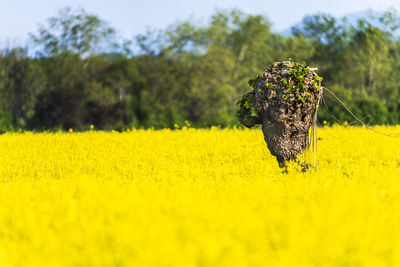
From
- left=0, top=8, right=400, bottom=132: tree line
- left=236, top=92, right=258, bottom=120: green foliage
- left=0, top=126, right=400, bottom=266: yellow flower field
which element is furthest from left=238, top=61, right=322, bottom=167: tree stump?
left=0, top=8, right=400, bottom=132: tree line

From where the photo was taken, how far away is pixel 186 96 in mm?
42781

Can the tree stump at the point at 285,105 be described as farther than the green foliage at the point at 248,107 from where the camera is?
No

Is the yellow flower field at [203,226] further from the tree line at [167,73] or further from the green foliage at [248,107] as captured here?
the tree line at [167,73]

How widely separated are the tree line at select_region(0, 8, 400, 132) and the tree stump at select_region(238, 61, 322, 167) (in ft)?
66.2

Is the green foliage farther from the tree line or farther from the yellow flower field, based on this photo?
the tree line

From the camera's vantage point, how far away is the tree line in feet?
119

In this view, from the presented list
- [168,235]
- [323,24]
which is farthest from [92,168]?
[323,24]

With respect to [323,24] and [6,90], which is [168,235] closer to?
[6,90]

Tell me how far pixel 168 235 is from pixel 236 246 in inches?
24.3

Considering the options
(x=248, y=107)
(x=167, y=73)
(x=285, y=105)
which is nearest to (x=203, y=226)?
(x=285, y=105)

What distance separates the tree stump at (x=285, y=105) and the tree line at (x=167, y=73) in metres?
20.2

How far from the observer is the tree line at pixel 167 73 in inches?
1432

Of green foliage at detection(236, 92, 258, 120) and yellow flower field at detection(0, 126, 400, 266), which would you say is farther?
green foliage at detection(236, 92, 258, 120)

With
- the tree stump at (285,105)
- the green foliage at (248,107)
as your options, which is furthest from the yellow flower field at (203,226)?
the green foliage at (248,107)
